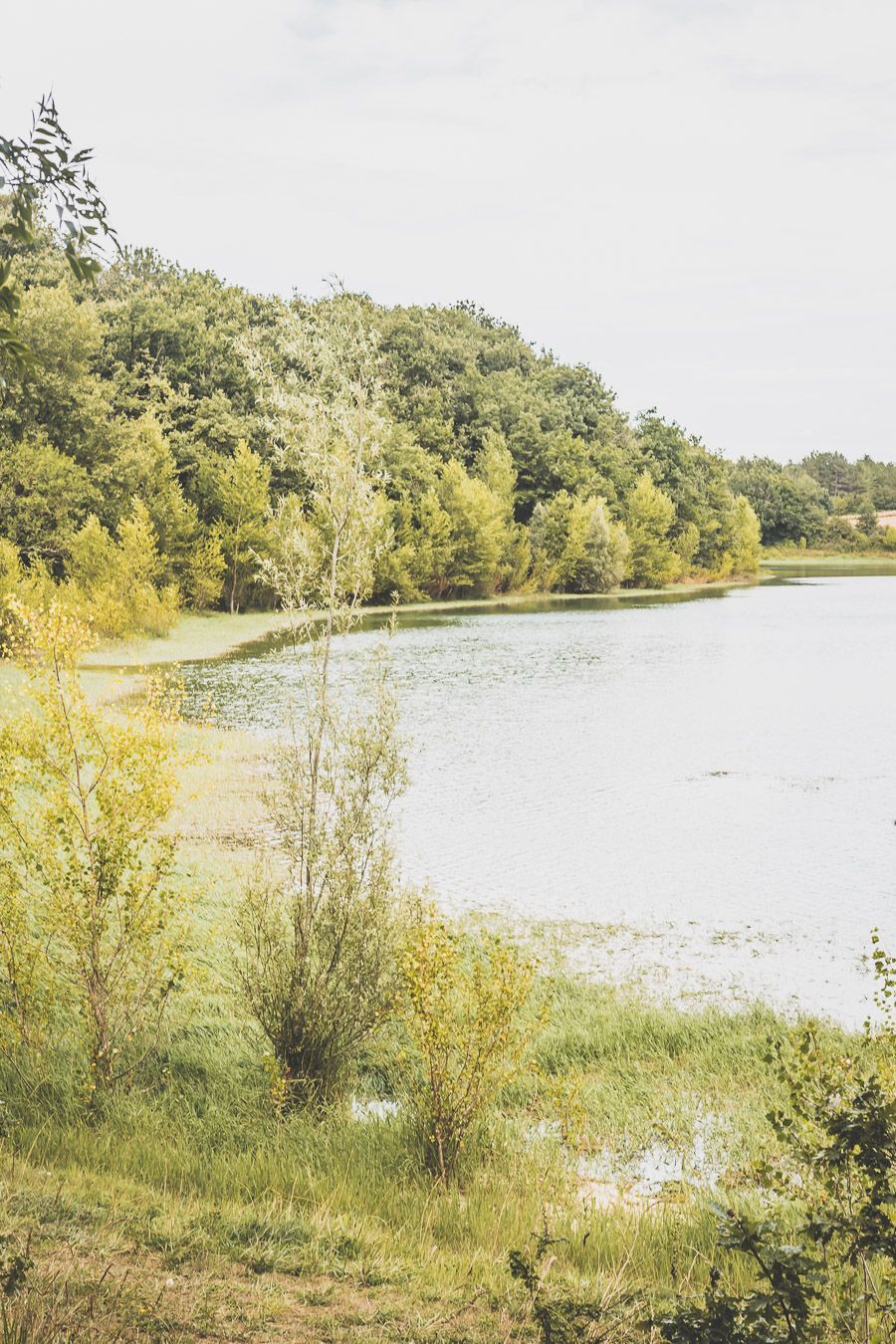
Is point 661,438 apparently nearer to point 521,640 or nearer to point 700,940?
point 521,640

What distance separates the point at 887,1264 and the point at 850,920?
870cm

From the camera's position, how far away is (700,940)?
12742mm

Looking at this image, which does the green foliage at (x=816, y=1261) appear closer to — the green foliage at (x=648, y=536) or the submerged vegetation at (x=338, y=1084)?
the submerged vegetation at (x=338, y=1084)

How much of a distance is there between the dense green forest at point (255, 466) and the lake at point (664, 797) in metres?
7.70

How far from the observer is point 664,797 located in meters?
19.9

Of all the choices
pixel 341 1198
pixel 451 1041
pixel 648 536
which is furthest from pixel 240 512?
pixel 341 1198

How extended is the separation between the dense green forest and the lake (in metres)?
7.70

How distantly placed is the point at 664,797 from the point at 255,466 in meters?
44.9

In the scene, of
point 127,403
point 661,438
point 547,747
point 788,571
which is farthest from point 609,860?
point 788,571

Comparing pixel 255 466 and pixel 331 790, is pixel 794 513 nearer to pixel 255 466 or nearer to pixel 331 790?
pixel 255 466

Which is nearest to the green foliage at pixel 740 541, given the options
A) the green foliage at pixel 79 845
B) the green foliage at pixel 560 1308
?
the green foliage at pixel 79 845

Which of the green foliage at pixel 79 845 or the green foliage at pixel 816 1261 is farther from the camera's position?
the green foliage at pixel 79 845

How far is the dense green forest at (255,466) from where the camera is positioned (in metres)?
48.5

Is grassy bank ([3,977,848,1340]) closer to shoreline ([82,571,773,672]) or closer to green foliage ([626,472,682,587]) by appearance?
shoreline ([82,571,773,672])
